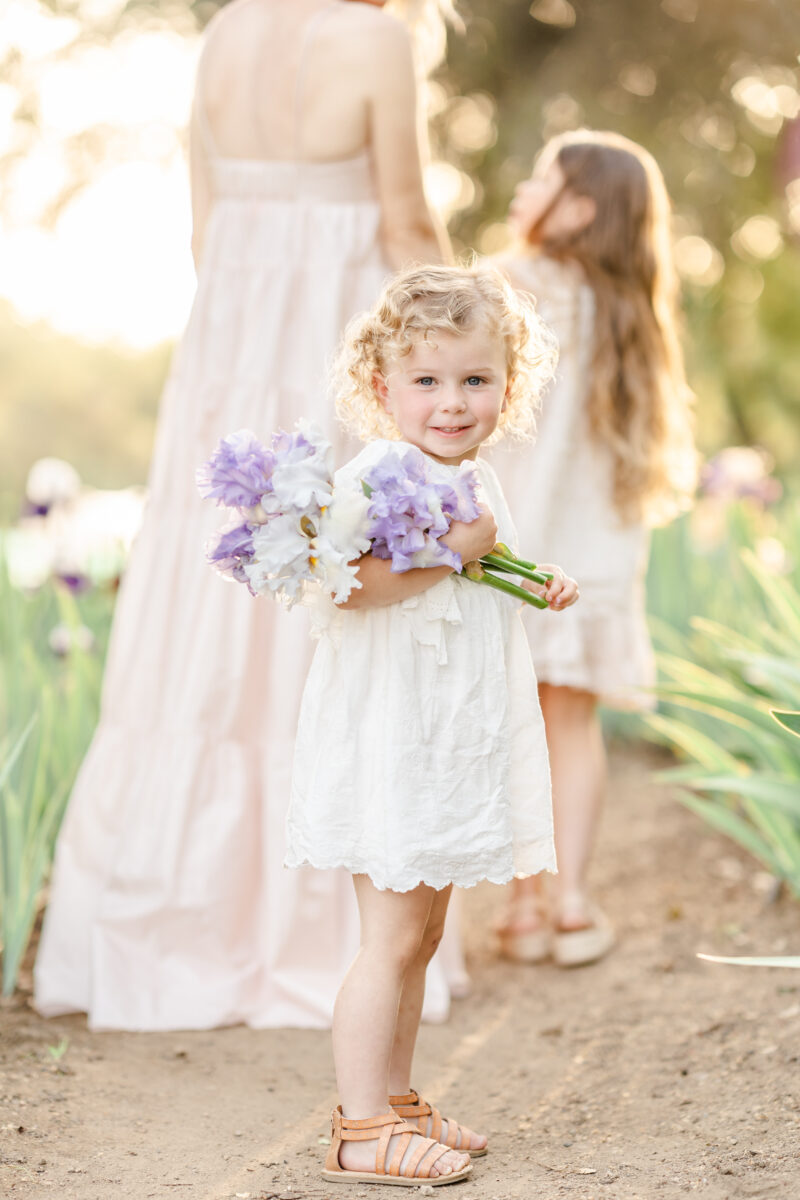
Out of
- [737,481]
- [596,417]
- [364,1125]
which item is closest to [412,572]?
[364,1125]

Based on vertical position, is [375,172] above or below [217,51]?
below

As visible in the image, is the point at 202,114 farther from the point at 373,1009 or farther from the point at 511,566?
the point at 373,1009

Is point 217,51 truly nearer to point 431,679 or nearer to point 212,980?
point 431,679

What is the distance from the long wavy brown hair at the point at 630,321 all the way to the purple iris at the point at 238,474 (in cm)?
135

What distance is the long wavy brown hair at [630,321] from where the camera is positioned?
2680 millimetres

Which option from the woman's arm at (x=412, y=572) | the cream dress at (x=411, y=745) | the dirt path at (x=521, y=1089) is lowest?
the dirt path at (x=521, y=1089)

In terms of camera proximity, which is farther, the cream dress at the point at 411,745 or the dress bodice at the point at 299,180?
the dress bodice at the point at 299,180

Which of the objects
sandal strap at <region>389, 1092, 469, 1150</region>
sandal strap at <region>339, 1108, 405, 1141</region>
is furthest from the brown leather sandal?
sandal strap at <region>339, 1108, 405, 1141</region>

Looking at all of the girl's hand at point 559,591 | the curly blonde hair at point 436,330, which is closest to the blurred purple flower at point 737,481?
the curly blonde hair at point 436,330

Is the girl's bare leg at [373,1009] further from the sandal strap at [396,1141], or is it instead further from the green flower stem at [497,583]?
the green flower stem at [497,583]

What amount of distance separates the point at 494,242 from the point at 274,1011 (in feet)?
19.6

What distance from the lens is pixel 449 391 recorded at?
1622mm

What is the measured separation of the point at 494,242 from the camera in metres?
7.54

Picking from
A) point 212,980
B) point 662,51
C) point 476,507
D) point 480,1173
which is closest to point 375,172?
point 476,507
